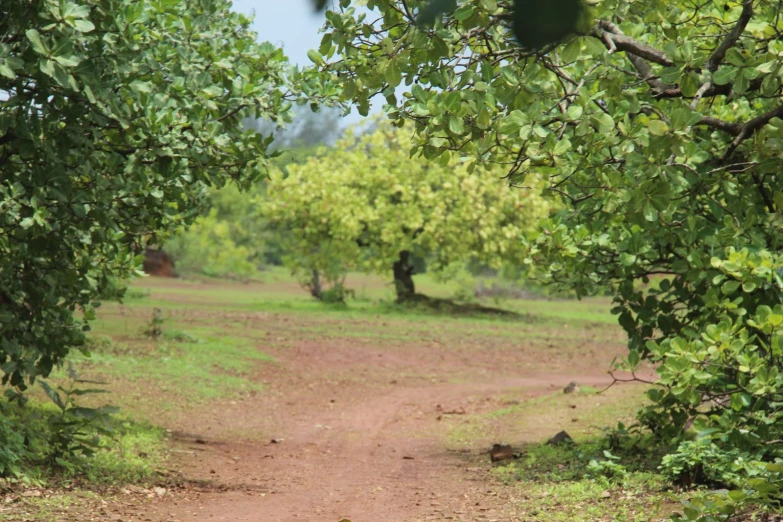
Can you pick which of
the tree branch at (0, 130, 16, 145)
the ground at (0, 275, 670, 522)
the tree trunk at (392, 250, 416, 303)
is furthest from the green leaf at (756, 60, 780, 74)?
the tree trunk at (392, 250, 416, 303)

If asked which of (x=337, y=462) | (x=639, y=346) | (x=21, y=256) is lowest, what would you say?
(x=337, y=462)

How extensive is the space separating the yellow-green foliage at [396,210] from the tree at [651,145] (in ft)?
48.2

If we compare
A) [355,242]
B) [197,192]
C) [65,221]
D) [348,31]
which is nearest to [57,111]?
[65,221]

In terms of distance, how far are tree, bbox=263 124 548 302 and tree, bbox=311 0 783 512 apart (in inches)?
579

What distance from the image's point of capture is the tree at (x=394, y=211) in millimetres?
21669

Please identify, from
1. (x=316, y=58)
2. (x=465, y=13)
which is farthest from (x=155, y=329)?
(x=465, y=13)

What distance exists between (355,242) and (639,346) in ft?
52.3

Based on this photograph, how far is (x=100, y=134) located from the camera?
6.05 meters

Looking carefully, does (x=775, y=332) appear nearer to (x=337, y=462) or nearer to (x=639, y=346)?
(x=639, y=346)

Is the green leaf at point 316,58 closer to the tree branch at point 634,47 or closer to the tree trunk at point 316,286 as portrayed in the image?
the tree branch at point 634,47

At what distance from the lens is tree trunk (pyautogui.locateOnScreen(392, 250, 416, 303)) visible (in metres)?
23.5

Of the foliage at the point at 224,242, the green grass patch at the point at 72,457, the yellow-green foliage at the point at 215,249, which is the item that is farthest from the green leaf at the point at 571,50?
the yellow-green foliage at the point at 215,249

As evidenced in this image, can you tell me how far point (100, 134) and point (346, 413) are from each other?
5577 millimetres

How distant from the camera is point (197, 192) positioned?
306 inches
